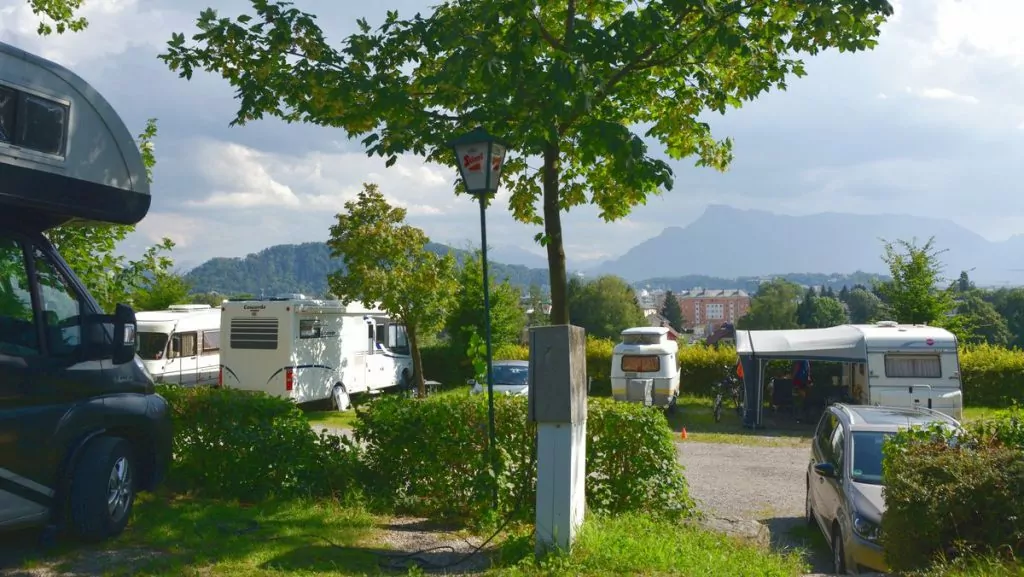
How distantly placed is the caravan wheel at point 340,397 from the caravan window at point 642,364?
6.79 m

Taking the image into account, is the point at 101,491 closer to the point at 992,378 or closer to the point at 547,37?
the point at 547,37

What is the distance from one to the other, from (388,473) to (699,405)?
17.2m

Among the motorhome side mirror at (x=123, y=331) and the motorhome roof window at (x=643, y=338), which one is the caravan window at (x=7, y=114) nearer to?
the motorhome side mirror at (x=123, y=331)

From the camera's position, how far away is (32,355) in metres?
5.70

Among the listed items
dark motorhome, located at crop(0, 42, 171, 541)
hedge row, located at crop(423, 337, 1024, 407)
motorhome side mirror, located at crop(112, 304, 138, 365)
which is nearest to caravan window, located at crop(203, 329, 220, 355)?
hedge row, located at crop(423, 337, 1024, 407)

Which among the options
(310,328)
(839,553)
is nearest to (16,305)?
(839,553)

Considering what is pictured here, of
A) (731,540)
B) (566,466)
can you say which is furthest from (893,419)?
(566,466)

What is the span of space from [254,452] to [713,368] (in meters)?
18.7

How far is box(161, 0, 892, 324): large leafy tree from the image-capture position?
7.27m

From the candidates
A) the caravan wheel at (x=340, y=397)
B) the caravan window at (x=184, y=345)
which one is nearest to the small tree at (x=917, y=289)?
the caravan wheel at (x=340, y=397)

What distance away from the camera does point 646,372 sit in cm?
2066

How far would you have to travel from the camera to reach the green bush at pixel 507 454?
7.48 m

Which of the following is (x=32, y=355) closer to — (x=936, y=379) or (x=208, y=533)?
(x=208, y=533)

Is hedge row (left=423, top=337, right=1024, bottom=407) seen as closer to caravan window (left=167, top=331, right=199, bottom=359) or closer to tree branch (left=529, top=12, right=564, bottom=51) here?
caravan window (left=167, top=331, right=199, bottom=359)
